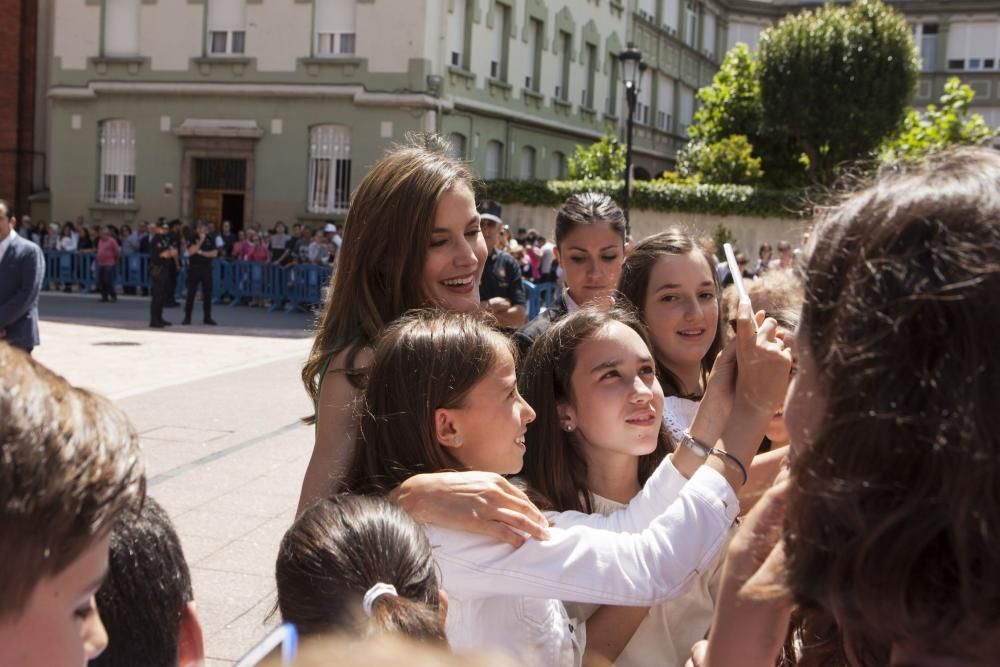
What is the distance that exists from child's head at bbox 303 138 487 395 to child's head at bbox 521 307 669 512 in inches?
13.2

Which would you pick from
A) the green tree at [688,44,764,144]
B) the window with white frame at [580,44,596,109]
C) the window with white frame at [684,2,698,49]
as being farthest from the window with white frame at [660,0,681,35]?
the window with white frame at [580,44,596,109]

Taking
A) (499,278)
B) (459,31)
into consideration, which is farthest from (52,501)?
(459,31)

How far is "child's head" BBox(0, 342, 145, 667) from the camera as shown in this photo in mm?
896

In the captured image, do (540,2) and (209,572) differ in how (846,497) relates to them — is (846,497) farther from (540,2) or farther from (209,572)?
(540,2)

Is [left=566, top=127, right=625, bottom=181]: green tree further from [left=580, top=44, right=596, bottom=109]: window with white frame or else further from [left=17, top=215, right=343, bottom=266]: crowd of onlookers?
[left=17, top=215, right=343, bottom=266]: crowd of onlookers

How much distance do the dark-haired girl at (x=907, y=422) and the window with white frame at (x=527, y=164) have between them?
1092 inches

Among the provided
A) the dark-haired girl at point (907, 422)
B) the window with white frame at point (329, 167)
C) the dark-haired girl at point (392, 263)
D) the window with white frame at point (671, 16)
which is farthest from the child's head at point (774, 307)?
the window with white frame at point (671, 16)

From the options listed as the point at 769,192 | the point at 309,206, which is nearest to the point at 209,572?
the point at 309,206

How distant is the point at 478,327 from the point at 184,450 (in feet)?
19.0

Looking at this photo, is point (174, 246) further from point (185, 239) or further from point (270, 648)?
point (270, 648)

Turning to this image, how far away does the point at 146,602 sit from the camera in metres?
1.50

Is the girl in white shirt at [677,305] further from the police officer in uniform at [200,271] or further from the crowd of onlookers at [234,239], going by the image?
the crowd of onlookers at [234,239]

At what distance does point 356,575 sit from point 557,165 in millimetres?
29865

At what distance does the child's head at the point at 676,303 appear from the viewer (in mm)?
3307
